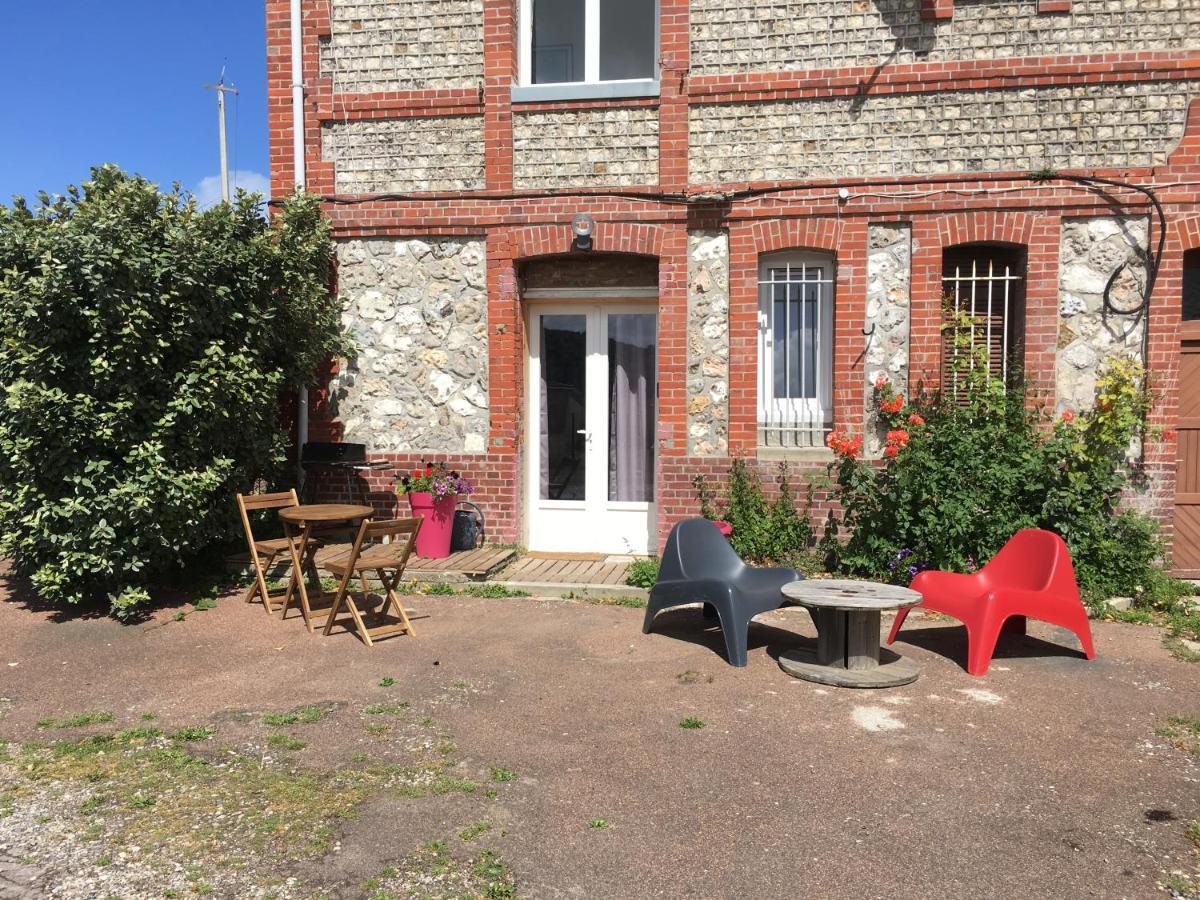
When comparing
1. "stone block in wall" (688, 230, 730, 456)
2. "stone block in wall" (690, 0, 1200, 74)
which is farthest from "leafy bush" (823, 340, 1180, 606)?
"stone block in wall" (690, 0, 1200, 74)

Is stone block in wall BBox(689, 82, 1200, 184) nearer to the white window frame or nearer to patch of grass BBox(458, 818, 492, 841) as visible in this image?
the white window frame

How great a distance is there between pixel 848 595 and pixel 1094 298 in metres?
4.11

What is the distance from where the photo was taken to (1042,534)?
19.0 feet

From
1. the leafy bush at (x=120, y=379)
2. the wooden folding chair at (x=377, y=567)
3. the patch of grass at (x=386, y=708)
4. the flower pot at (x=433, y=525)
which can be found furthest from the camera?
the flower pot at (x=433, y=525)

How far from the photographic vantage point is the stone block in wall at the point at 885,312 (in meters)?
7.89

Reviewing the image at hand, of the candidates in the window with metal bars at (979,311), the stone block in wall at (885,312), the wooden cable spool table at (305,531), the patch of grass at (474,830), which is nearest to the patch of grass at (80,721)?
the wooden cable spool table at (305,531)

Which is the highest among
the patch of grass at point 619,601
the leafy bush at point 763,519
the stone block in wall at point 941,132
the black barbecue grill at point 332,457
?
the stone block in wall at point 941,132

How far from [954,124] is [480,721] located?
6436mm

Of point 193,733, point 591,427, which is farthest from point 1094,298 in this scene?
point 193,733

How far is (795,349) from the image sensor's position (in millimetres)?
8312

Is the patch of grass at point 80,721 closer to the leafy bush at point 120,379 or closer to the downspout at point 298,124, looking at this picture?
the leafy bush at point 120,379

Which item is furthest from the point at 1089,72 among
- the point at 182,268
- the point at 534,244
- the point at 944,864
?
the point at 182,268

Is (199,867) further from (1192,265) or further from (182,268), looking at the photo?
(1192,265)

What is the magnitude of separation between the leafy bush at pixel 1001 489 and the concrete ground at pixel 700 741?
0.80m
